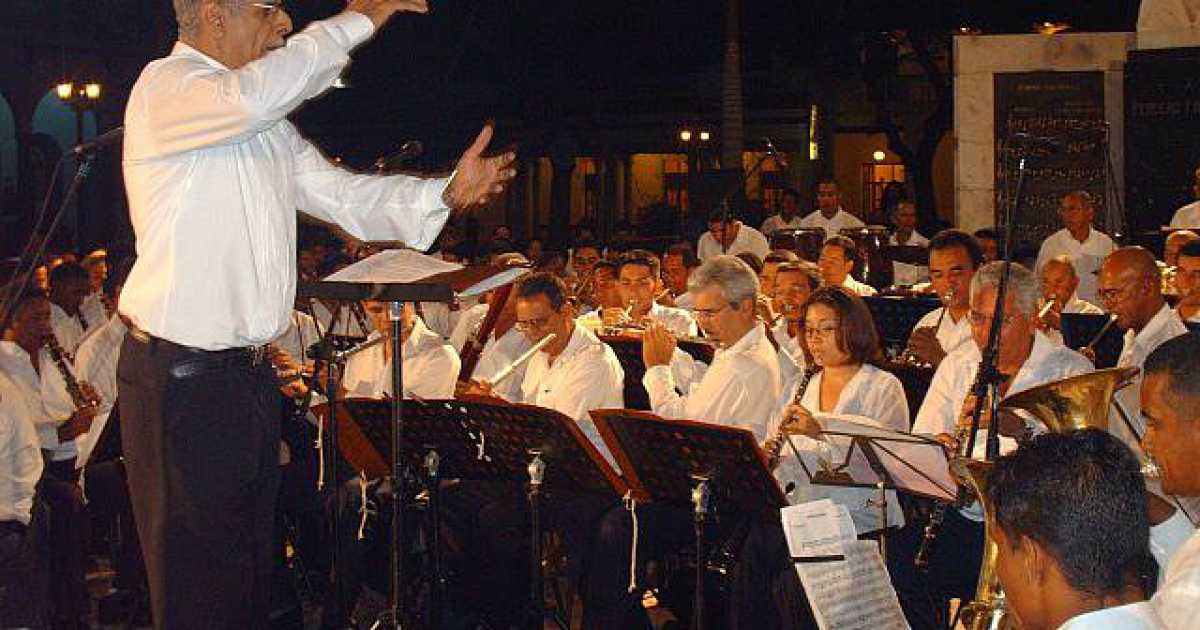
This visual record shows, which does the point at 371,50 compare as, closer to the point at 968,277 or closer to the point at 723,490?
the point at 968,277

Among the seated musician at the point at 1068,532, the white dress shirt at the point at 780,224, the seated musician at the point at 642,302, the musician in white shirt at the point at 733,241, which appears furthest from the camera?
the white dress shirt at the point at 780,224

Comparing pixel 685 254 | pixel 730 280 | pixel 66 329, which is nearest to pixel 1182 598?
pixel 730 280

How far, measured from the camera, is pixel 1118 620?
8.46 ft

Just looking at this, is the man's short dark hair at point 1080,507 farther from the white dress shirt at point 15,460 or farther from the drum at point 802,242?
the drum at point 802,242

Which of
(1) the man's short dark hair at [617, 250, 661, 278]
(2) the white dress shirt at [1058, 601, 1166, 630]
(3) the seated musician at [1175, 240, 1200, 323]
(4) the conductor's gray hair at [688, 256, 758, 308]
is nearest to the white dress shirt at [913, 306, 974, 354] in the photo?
(3) the seated musician at [1175, 240, 1200, 323]

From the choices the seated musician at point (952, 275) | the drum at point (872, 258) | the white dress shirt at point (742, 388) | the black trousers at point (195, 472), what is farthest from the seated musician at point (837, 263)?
the black trousers at point (195, 472)

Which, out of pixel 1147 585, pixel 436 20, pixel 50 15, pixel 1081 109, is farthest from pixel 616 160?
pixel 1147 585

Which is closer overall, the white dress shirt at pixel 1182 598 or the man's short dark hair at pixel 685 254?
the white dress shirt at pixel 1182 598

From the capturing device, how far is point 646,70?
103 feet

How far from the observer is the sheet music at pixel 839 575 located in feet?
17.1

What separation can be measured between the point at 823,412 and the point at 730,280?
0.81 m

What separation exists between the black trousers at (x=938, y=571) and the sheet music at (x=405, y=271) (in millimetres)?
2433

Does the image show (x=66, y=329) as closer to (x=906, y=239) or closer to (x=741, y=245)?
(x=741, y=245)

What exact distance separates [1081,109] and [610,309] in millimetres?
5560
